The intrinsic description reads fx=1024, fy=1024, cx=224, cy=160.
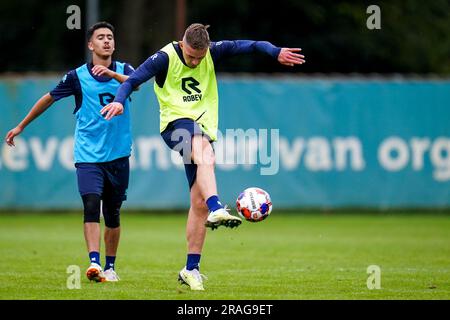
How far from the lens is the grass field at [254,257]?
31.4 ft

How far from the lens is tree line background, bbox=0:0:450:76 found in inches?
1212

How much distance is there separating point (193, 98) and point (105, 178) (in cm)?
145

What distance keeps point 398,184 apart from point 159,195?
16.0 ft

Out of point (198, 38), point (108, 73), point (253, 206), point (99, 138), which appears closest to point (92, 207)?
point (99, 138)

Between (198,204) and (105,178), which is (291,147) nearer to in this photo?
(105,178)

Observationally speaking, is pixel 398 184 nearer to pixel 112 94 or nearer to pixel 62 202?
pixel 62 202

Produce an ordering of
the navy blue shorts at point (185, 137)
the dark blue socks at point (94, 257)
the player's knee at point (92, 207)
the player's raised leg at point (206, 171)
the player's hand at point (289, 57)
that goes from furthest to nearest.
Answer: the player's knee at point (92, 207) < the dark blue socks at point (94, 257) < the player's hand at point (289, 57) < the navy blue shorts at point (185, 137) < the player's raised leg at point (206, 171)

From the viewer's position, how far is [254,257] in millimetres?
13391

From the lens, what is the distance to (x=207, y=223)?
9258mm

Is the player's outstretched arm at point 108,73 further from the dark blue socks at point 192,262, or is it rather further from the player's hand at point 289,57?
the dark blue socks at point 192,262

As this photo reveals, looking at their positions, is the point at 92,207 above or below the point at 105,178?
below

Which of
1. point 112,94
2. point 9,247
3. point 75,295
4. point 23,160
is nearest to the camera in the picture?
point 75,295

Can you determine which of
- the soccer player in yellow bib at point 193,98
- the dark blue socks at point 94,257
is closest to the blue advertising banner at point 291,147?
the dark blue socks at point 94,257

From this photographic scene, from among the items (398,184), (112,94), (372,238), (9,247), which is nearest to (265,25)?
(398,184)
